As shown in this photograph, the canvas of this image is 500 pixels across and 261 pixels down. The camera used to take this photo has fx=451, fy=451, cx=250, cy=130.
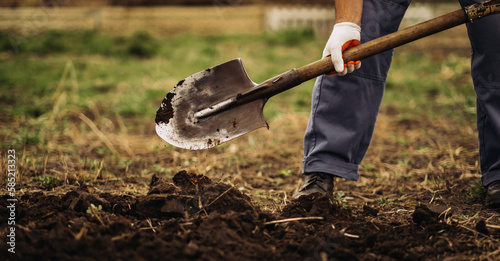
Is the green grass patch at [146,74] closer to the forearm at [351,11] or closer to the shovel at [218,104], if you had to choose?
the shovel at [218,104]

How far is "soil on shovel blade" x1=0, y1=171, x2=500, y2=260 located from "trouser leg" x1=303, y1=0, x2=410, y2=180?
337mm

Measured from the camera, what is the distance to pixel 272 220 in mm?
1858

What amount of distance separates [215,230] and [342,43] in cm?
111

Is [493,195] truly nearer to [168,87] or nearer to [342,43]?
[342,43]

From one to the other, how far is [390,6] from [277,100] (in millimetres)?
3014

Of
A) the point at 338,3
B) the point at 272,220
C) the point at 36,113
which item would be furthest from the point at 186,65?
the point at 272,220

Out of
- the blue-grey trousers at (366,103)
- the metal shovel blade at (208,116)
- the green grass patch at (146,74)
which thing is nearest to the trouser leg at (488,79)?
the blue-grey trousers at (366,103)

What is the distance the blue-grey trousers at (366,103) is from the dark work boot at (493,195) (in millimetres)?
38

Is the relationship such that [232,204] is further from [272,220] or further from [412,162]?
[412,162]

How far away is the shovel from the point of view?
88.5 inches

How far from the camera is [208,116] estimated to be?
2.32 m

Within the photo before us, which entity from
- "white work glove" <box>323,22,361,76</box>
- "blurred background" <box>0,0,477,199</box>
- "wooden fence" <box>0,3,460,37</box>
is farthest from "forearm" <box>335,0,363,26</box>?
"wooden fence" <box>0,3,460,37</box>

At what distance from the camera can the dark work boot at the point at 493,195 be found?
7.32 feet

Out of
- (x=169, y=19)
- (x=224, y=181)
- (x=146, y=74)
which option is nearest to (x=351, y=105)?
(x=224, y=181)
